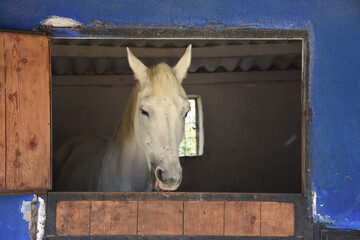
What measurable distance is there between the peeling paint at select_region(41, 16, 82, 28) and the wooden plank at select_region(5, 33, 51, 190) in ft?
0.38

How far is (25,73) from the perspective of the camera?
9.02 ft

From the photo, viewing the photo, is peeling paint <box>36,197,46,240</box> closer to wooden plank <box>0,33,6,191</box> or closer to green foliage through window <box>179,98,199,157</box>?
wooden plank <box>0,33,6,191</box>

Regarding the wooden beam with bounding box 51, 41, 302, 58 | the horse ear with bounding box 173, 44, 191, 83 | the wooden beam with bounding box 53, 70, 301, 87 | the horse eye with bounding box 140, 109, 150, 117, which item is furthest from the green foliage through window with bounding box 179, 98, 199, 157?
the horse eye with bounding box 140, 109, 150, 117

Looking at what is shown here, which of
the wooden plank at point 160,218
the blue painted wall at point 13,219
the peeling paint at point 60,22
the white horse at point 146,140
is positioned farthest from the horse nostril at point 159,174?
the peeling paint at point 60,22

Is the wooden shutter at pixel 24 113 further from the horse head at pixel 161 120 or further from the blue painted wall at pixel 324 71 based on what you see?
the horse head at pixel 161 120

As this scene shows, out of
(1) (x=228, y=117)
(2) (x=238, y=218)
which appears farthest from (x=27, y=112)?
(1) (x=228, y=117)

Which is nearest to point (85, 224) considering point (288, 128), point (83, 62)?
point (83, 62)

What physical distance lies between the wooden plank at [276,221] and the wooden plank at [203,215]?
280mm

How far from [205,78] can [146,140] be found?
355 centimetres

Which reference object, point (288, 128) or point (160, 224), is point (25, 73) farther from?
point (288, 128)

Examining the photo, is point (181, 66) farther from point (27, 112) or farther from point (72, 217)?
point (72, 217)

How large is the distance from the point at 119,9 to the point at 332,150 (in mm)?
1663

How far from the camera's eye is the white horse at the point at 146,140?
287 centimetres

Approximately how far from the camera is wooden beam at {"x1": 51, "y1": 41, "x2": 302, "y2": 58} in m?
5.50
